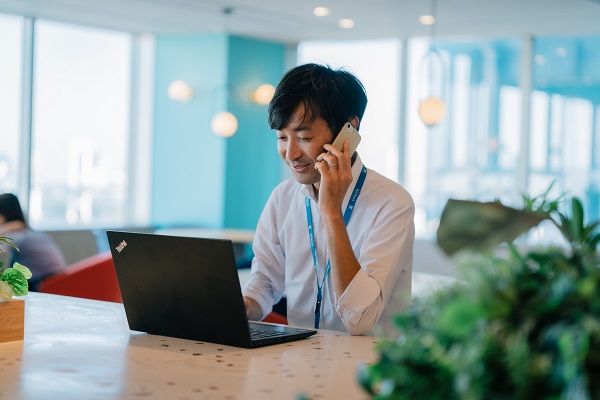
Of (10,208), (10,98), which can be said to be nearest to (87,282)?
(10,208)

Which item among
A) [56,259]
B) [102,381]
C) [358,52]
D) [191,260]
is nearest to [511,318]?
[102,381]

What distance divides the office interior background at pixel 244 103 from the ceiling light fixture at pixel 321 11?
0.12m

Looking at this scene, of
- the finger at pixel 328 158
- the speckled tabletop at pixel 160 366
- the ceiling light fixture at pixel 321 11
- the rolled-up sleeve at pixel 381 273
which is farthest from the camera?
the ceiling light fixture at pixel 321 11

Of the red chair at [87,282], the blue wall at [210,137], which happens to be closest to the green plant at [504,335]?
the red chair at [87,282]

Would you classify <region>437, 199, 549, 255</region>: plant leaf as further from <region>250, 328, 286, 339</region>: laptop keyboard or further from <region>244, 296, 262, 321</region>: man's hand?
<region>244, 296, 262, 321</region>: man's hand

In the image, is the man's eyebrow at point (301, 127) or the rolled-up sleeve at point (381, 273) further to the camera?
the man's eyebrow at point (301, 127)

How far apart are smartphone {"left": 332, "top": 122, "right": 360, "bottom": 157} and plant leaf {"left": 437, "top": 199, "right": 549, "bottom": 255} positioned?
4.66 feet

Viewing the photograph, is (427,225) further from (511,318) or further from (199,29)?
(511,318)

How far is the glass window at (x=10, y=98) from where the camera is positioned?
8359 mm

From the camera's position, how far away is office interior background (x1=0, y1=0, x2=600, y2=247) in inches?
333

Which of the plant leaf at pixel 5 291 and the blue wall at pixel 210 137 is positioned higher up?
the blue wall at pixel 210 137

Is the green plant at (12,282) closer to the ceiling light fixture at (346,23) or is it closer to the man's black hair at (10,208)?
the man's black hair at (10,208)

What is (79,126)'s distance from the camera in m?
9.20

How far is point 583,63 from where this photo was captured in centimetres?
859
